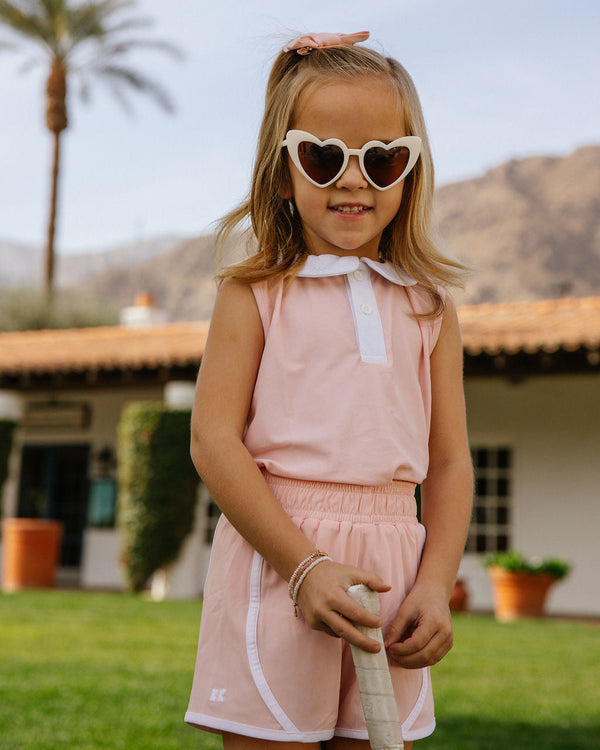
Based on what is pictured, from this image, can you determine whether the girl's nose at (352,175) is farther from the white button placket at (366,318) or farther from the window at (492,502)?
the window at (492,502)

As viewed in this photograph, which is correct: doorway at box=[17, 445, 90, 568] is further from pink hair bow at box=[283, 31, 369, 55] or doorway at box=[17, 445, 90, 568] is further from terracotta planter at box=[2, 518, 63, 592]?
pink hair bow at box=[283, 31, 369, 55]

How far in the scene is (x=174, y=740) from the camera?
4.35 metres

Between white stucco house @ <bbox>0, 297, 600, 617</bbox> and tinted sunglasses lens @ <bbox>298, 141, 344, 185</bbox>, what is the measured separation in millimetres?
9944

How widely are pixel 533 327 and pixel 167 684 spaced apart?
7.87m

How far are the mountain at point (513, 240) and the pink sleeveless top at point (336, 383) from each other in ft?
185

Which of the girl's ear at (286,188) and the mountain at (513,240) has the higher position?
the mountain at (513,240)

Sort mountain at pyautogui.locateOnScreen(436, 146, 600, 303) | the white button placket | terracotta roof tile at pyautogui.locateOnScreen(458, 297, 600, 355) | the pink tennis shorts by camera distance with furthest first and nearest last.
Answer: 1. mountain at pyautogui.locateOnScreen(436, 146, 600, 303)
2. terracotta roof tile at pyautogui.locateOnScreen(458, 297, 600, 355)
3. the white button placket
4. the pink tennis shorts

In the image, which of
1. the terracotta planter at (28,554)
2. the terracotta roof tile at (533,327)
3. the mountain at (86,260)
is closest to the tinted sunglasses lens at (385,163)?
the terracotta roof tile at (533,327)

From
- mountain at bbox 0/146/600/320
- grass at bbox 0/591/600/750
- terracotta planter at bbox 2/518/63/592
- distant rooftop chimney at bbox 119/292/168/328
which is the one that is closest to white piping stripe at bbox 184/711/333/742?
grass at bbox 0/591/600/750

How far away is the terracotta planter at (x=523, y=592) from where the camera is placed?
11.2 metres

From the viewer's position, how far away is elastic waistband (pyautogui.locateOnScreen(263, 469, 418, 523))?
164cm

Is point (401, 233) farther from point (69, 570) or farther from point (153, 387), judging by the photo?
point (69, 570)

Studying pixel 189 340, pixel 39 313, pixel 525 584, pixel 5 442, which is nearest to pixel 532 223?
pixel 39 313

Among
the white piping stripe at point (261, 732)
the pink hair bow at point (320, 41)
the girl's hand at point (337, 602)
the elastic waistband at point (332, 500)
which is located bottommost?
the white piping stripe at point (261, 732)
